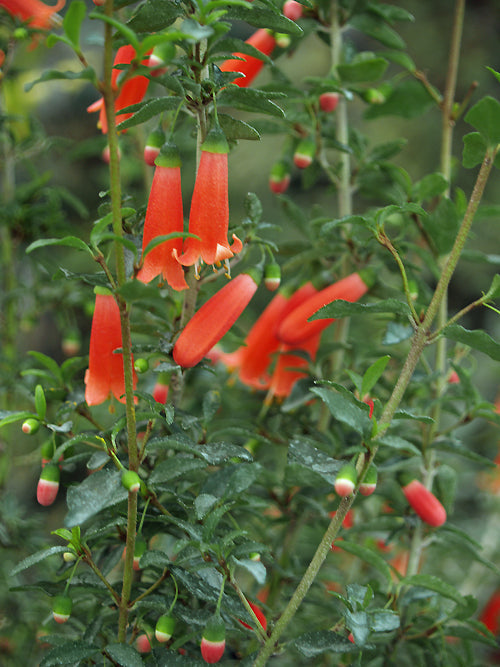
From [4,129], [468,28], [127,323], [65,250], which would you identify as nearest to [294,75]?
[468,28]

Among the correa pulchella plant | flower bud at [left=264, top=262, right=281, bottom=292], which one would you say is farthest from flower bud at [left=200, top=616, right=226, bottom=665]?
flower bud at [left=264, top=262, right=281, bottom=292]

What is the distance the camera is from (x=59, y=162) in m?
2.32

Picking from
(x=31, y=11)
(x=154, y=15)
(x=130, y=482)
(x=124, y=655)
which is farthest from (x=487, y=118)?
(x=31, y=11)

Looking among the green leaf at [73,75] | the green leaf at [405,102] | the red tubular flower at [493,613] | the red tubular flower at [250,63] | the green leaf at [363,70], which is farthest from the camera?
the red tubular flower at [493,613]

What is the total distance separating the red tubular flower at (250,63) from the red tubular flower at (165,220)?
0.13m

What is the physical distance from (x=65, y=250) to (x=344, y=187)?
120cm

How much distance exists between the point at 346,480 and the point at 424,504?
0.90 ft

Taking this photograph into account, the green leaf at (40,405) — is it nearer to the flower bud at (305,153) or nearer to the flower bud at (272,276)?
the flower bud at (272,276)

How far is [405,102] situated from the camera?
2.90 feet

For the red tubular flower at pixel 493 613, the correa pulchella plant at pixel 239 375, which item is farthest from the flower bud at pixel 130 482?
the red tubular flower at pixel 493 613

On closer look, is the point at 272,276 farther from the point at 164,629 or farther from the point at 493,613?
the point at 493,613

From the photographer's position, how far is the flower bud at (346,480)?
46cm

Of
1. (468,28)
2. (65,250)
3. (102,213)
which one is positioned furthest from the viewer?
(468,28)

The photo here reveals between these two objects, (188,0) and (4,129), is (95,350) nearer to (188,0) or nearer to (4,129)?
(188,0)
